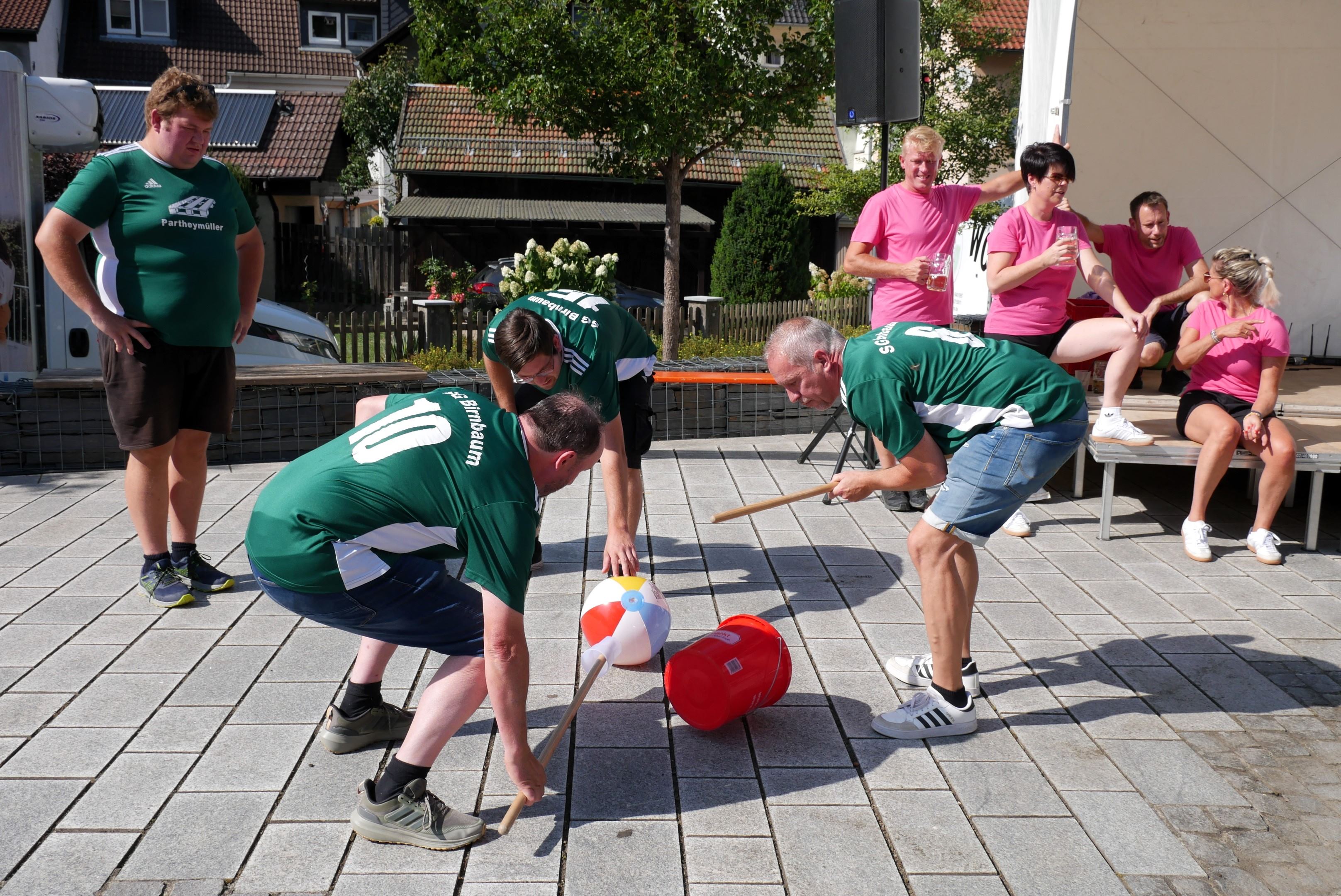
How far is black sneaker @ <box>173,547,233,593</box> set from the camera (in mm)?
4688

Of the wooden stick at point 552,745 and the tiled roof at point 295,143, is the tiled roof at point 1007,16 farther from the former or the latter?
the wooden stick at point 552,745

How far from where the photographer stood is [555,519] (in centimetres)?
600

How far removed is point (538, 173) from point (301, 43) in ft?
44.1

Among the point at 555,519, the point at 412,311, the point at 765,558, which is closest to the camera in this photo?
the point at 765,558

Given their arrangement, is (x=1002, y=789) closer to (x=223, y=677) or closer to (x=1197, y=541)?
(x=223, y=677)

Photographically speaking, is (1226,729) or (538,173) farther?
(538,173)

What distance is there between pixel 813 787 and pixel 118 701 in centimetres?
233

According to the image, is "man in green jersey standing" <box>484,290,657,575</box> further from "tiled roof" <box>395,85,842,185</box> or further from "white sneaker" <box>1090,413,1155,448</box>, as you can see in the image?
"tiled roof" <box>395,85,842,185</box>

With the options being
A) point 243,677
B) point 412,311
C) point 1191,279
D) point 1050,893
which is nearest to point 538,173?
point 412,311

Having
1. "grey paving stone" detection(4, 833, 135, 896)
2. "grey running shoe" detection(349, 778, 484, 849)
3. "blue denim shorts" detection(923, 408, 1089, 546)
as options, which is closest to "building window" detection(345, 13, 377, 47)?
"blue denim shorts" detection(923, 408, 1089, 546)

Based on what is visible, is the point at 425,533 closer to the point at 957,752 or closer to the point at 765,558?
the point at 957,752

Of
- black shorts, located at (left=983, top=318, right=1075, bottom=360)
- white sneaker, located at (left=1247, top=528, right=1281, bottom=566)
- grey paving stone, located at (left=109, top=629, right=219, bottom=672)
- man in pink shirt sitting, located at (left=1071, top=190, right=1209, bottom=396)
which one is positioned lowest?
grey paving stone, located at (left=109, top=629, right=219, bottom=672)

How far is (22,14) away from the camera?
22406mm

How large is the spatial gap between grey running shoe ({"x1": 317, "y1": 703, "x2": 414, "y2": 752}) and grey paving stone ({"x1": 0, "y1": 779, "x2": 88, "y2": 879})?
68cm
